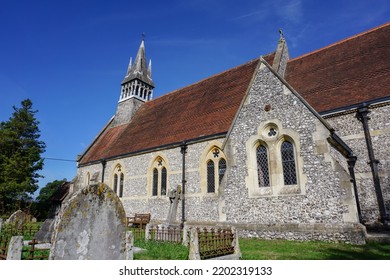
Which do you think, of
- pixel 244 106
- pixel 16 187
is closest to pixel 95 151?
pixel 16 187

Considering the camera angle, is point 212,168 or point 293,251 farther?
point 212,168

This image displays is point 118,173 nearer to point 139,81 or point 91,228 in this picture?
point 139,81

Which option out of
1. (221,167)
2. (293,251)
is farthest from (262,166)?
(293,251)

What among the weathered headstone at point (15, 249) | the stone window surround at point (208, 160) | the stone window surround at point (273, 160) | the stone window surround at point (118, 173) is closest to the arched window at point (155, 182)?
the stone window surround at point (118, 173)

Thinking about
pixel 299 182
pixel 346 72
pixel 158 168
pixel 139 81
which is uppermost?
pixel 139 81

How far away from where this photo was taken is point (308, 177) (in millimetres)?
8961

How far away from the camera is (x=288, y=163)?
974 cm

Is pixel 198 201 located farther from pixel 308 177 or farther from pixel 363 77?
pixel 363 77

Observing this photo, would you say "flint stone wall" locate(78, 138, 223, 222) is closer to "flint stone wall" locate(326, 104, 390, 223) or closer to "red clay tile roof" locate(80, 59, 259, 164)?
"red clay tile roof" locate(80, 59, 259, 164)

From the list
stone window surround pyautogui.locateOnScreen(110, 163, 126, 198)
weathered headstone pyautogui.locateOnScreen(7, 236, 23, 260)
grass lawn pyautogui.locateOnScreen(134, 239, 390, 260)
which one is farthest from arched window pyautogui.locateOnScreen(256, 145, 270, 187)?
stone window surround pyautogui.locateOnScreen(110, 163, 126, 198)

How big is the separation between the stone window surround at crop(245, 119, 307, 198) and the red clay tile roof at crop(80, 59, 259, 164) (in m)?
3.02

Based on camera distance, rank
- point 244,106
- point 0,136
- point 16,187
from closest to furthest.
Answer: point 244,106 → point 16,187 → point 0,136

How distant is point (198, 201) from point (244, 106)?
5536mm

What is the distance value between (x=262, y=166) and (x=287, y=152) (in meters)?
1.10
